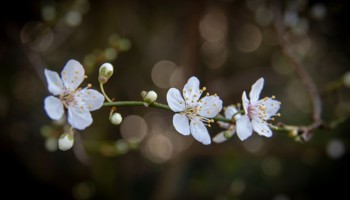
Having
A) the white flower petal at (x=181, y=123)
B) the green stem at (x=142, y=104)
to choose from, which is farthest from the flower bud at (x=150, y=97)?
the white flower petal at (x=181, y=123)

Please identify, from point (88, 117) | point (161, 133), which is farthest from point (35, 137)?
Result: point (88, 117)

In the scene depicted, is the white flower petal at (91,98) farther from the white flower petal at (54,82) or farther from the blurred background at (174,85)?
the blurred background at (174,85)

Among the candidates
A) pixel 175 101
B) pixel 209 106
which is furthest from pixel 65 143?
pixel 209 106

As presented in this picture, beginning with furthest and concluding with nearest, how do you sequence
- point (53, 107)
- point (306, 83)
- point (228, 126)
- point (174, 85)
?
1. point (174, 85)
2. point (306, 83)
3. point (228, 126)
4. point (53, 107)

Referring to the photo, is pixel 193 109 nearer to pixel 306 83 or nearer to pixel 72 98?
pixel 72 98

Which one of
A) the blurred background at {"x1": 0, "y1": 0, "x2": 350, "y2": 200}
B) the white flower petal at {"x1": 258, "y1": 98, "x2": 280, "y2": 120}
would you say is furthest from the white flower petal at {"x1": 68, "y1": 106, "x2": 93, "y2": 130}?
the blurred background at {"x1": 0, "y1": 0, "x2": 350, "y2": 200}

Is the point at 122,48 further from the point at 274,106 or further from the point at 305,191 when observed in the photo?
the point at 305,191

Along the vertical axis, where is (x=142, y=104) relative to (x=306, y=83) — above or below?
below
